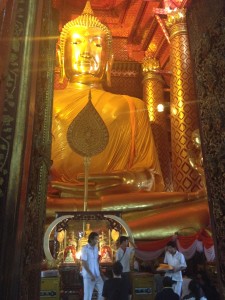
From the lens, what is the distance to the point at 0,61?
1329mm

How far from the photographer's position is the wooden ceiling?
7.11m

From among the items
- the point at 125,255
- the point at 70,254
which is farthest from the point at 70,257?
the point at 125,255

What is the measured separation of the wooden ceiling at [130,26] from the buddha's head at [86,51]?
132 centimetres

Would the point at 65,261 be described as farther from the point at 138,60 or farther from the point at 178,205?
the point at 138,60

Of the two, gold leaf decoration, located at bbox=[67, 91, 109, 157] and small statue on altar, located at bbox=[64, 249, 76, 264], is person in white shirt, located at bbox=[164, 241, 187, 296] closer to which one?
small statue on altar, located at bbox=[64, 249, 76, 264]

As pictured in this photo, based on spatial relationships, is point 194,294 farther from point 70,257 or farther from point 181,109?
point 181,109

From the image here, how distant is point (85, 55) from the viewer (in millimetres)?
5797

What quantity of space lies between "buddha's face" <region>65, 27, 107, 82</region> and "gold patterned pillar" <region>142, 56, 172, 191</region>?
125 cm

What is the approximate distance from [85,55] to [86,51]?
0.26ft

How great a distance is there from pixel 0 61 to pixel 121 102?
4.29 m

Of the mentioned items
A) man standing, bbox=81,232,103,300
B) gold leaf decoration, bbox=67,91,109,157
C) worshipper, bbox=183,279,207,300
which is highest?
gold leaf decoration, bbox=67,91,109,157

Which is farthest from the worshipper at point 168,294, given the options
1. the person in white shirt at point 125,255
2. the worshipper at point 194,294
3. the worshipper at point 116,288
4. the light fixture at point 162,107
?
the light fixture at point 162,107

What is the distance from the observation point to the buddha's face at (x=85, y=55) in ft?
19.1

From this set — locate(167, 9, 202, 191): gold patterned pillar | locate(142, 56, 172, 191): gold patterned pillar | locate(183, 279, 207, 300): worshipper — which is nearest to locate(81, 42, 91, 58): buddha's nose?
locate(167, 9, 202, 191): gold patterned pillar
